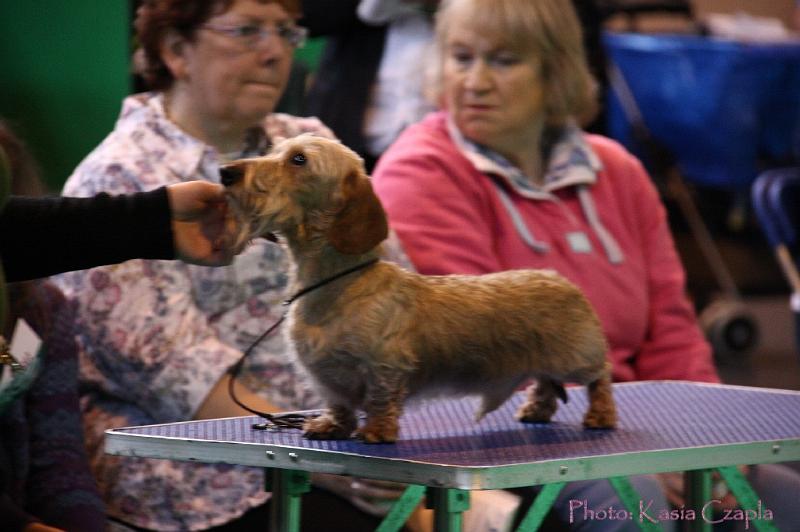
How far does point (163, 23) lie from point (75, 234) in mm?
668

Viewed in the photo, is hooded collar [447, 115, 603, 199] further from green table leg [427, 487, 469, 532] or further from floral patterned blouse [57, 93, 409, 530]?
green table leg [427, 487, 469, 532]

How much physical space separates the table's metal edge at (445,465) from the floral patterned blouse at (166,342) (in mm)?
379

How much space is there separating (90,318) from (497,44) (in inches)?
34.6

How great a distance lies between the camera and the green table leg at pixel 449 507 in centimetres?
134

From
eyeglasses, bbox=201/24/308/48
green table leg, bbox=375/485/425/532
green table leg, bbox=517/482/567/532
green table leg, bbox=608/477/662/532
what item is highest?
eyeglasses, bbox=201/24/308/48

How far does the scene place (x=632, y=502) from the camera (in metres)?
1.72

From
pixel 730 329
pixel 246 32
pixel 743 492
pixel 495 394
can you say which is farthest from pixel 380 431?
pixel 730 329

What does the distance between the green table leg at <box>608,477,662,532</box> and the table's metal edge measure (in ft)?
0.82

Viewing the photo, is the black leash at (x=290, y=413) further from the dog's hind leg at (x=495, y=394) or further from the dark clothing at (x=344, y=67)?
the dark clothing at (x=344, y=67)

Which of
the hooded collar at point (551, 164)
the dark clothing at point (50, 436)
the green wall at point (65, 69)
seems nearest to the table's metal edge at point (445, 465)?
the dark clothing at point (50, 436)

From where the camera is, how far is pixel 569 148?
7.73 ft

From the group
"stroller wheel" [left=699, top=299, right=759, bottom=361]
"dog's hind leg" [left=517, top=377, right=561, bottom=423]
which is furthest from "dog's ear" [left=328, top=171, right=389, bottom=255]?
"stroller wheel" [left=699, top=299, right=759, bottom=361]

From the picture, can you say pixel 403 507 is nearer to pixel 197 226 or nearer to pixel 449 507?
pixel 449 507

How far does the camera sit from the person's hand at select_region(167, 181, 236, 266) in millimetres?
1557
